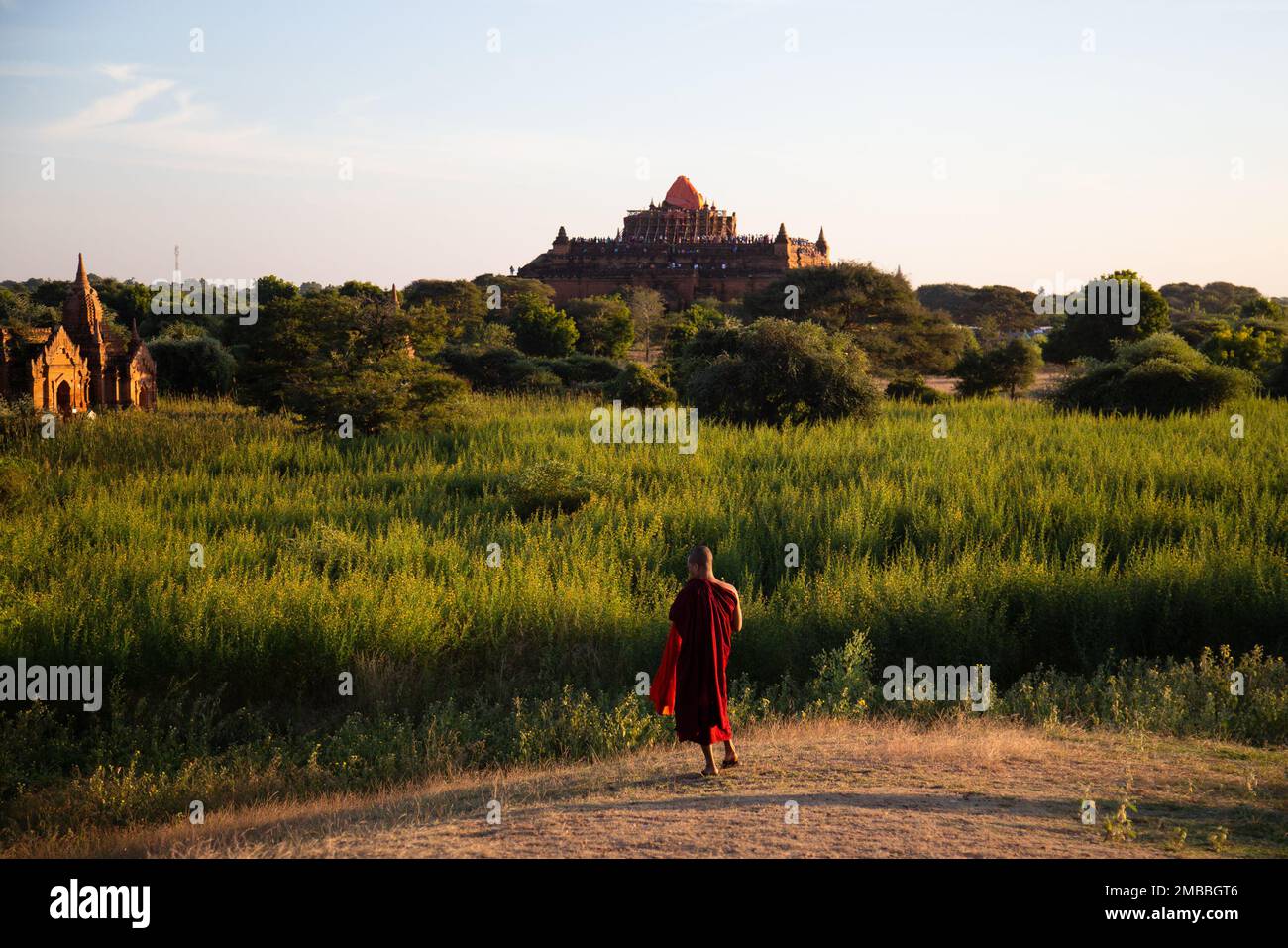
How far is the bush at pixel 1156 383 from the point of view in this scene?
2320 centimetres

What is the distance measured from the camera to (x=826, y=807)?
5496mm

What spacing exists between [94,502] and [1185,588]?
12777 millimetres

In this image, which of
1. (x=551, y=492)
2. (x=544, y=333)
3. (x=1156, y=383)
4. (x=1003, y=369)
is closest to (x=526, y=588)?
(x=551, y=492)

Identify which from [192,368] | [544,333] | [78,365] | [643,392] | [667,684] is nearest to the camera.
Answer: [667,684]

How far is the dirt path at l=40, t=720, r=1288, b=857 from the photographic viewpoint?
4.95 meters

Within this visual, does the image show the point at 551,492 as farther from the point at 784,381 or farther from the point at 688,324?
the point at 688,324

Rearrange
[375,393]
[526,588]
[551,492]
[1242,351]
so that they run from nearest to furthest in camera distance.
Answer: [526,588]
[551,492]
[375,393]
[1242,351]

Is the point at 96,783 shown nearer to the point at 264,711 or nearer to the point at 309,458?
the point at 264,711

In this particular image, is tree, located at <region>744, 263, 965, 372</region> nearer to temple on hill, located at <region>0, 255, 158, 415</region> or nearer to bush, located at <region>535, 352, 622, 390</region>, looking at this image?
bush, located at <region>535, 352, 622, 390</region>

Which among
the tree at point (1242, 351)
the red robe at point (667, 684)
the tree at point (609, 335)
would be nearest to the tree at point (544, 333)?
the tree at point (609, 335)

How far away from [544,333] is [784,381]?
79.0 feet

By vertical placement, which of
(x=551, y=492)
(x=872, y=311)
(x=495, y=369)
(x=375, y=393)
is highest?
(x=872, y=311)

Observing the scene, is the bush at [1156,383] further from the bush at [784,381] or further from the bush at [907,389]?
the bush at [784,381]
